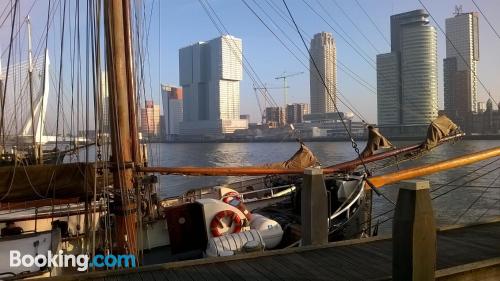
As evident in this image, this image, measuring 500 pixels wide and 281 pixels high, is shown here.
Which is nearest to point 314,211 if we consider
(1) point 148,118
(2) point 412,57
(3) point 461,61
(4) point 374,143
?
(4) point 374,143

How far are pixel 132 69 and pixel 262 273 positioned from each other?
6031mm

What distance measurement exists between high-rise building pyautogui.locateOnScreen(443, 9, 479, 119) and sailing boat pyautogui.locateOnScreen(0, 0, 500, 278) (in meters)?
8.34

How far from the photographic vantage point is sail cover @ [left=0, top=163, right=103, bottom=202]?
25.6ft

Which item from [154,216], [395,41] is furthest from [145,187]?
[395,41]

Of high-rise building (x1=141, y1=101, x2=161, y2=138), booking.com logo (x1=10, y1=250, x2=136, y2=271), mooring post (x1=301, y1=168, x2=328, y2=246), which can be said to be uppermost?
high-rise building (x1=141, y1=101, x2=161, y2=138)

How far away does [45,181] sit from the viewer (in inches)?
313

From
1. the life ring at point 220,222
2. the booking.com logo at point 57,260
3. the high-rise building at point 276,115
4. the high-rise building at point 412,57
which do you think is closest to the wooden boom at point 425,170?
the life ring at point 220,222

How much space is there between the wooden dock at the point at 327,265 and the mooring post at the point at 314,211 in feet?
1.25

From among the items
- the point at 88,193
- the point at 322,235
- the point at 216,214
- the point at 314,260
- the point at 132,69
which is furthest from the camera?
the point at 132,69

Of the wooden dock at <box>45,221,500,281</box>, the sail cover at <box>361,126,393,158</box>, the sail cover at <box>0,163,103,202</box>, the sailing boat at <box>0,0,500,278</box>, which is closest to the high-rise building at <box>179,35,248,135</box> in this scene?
the sail cover at <box>361,126,393,158</box>

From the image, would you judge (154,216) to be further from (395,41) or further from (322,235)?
(395,41)

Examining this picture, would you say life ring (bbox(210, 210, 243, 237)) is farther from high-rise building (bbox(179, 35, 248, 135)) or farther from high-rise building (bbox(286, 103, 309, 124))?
high-rise building (bbox(286, 103, 309, 124))

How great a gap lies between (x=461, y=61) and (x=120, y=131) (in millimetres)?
24639

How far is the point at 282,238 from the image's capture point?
9367 millimetres
